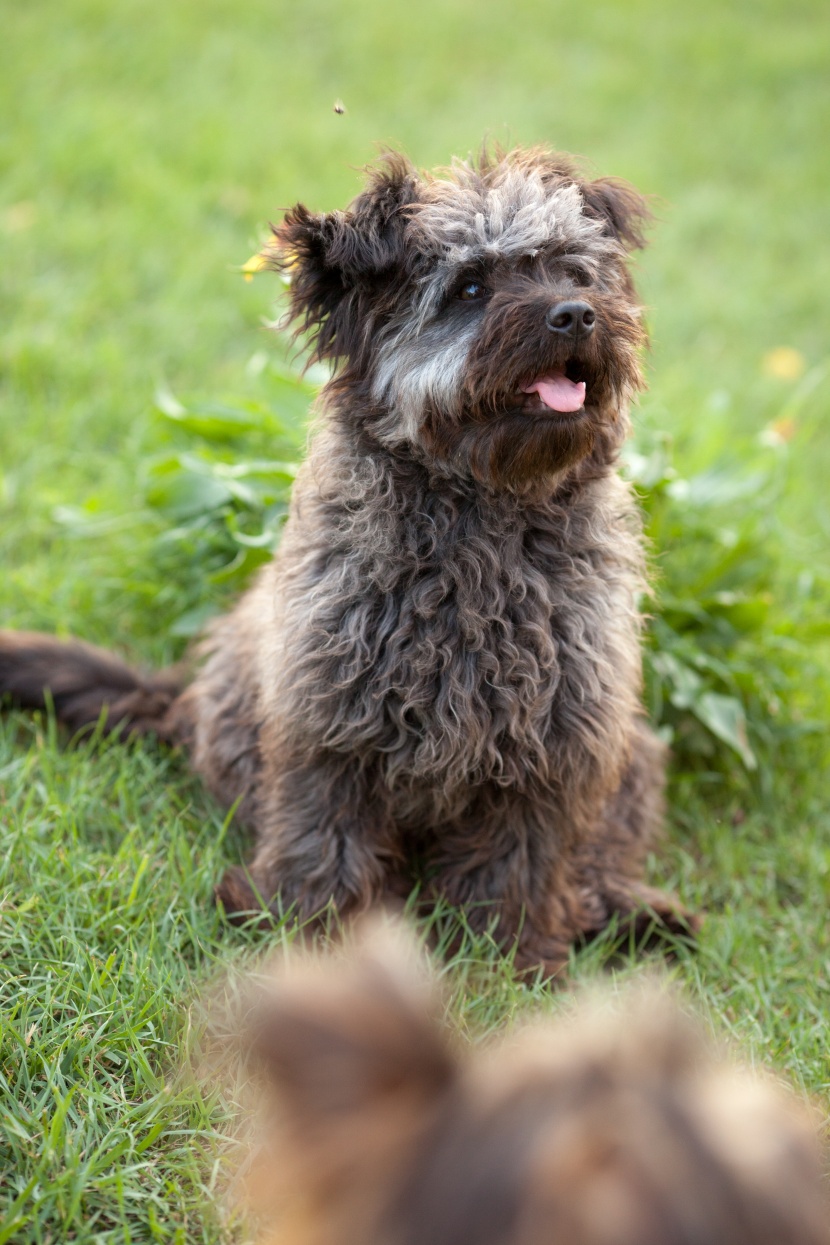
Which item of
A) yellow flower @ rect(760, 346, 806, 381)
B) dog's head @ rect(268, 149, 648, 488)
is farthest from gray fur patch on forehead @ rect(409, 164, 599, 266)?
yellow flower @ rect(760, 346, 806, 381)

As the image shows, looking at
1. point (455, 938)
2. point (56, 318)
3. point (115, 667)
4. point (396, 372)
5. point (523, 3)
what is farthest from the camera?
point (523, 3)

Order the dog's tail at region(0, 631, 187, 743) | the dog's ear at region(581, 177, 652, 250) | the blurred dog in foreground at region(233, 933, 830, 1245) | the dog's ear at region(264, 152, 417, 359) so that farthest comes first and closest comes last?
the dog's tail at region(0, 631, 187, 743) < the dog's ear at region(581, 177, 652, 250) < the dog's ear at region(264, 152, 417, 359) < the blurred dog in foreground at region(233, 933, 830, 1245)

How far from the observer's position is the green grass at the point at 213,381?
2373 mm

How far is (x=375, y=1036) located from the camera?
1.14 m

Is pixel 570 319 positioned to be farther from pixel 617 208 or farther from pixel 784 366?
pixel 784 366

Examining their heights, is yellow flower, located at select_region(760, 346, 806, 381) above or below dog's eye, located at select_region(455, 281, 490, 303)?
below

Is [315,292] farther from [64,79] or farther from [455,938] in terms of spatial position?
[64,79]

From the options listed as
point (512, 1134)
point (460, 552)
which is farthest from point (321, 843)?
point (512, 1134)

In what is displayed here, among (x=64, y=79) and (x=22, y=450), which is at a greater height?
(x=64, y=79)

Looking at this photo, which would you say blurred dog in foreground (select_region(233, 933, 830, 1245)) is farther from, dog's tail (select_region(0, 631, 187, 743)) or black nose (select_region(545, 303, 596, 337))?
dog's tail (select_region(0, 631, 187, 743))

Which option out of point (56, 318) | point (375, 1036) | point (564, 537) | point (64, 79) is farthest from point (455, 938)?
point (64, 79)

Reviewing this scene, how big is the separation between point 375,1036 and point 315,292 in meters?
1.99

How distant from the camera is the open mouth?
2.58m

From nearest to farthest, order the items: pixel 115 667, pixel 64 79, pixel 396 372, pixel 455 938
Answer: pixel 396 372
pixel 455 938
pixel 115 667
pixel 64 79
